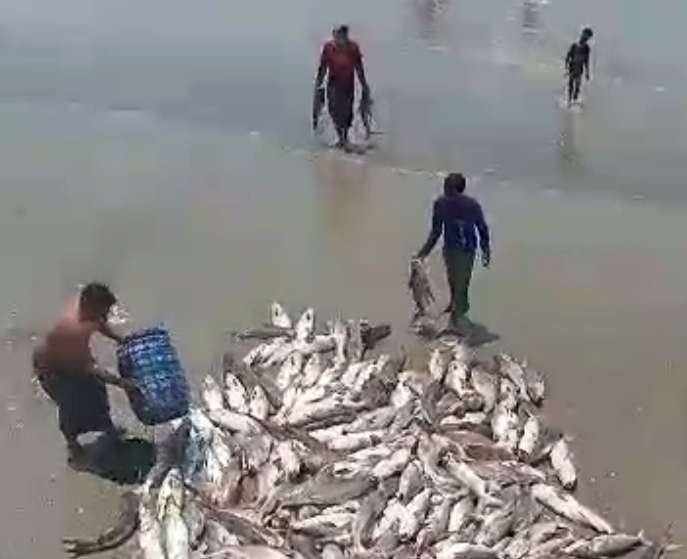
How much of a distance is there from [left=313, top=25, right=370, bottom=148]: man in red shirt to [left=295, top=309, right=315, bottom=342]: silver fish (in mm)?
7434

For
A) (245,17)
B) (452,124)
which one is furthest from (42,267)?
(245,17)

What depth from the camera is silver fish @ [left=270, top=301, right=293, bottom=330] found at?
41.8ft

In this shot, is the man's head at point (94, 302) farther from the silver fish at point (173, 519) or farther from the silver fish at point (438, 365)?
the silver fish at point (438, 365)

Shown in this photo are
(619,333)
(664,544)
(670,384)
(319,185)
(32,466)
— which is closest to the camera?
(664,544)

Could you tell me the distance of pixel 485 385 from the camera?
37.2 ft

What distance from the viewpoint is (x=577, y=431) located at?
11367mm

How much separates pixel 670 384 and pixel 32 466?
584cm

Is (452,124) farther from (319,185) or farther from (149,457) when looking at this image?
(149,457)

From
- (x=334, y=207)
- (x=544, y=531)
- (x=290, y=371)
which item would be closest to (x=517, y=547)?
(x=544, y=531)

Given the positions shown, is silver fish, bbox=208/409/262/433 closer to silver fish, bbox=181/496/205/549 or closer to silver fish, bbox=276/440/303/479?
silver fish, bbox=276/440/303/479

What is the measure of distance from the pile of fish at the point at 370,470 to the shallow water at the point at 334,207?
0.60m

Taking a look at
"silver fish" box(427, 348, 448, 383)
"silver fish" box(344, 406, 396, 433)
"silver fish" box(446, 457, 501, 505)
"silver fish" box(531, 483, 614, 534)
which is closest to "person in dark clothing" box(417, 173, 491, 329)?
"silver fish" box(427, 348, 448, 383)

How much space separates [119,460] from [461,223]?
411 centimetres

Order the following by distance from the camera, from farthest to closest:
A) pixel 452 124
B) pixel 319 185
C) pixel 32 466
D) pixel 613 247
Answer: pixel 452 124 → pixel 319 185 → pixel 613 247 → pixel 32 466
